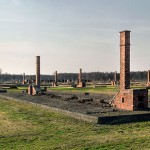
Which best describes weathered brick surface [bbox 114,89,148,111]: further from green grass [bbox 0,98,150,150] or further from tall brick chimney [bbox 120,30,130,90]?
green grass [bbox 0,98,150,150]

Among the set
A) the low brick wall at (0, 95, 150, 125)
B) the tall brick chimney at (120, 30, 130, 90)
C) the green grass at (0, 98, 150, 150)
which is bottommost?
the green grass at (0, 98, 150, 150)

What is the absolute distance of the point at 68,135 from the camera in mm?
11039

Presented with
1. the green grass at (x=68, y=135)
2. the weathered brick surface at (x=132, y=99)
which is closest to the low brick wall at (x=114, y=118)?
the green grass at (x=68, y=135)

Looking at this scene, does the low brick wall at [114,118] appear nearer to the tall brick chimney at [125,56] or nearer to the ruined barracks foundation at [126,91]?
the ruined barracks foundation at [126,91]

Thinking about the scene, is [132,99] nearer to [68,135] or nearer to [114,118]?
[114,118]

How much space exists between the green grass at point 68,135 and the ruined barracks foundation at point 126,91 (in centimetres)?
293

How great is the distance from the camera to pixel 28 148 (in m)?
9.43

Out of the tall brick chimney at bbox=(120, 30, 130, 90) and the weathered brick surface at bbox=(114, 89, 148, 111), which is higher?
the tall brick chimney at bbox=(120, 30, 130, 90)

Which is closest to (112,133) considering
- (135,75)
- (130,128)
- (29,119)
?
(130,128)

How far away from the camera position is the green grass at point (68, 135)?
31.4 ft

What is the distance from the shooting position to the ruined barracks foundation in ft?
52.2

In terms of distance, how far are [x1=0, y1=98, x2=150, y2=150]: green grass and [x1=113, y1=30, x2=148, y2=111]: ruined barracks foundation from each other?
293cm

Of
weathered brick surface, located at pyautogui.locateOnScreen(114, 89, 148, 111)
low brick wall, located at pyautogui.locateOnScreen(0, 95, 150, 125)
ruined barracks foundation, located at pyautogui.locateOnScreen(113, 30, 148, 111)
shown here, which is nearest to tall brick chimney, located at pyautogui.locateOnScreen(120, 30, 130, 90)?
ruined barracks foundation, located at pyautogui.locateOnScreen(113, 30, 148, 111)

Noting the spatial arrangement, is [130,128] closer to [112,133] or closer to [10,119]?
[112,133]
